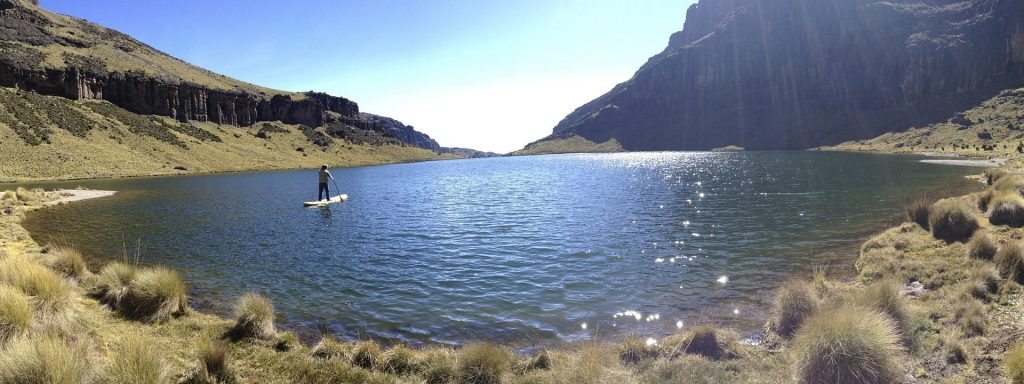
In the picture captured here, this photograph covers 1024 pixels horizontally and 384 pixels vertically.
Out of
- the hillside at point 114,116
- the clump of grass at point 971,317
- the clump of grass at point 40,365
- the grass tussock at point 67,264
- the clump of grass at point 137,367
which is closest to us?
the clump of grass at point 40,365

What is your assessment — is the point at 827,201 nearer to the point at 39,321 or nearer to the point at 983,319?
the point at 983,319

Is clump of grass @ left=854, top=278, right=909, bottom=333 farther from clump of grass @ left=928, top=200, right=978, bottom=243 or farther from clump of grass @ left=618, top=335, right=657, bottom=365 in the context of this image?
clump of grass @ left=928, top=200, right=978, bottom=243

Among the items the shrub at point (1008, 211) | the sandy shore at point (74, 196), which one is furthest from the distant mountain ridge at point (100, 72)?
the shrub at point (1008, 211)

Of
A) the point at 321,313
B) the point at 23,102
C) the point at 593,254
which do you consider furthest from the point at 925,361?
the point at 23,102

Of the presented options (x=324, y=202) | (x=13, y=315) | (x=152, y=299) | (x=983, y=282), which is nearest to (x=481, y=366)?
(x=13, y=315)

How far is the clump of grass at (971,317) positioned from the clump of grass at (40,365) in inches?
519

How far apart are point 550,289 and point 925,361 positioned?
27.9 feet

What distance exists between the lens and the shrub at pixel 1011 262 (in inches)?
378

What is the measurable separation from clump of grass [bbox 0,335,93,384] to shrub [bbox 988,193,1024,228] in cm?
2359

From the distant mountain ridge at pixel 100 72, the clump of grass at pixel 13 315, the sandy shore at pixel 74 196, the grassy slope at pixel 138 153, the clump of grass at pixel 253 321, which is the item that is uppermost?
the distant mountain ridge at pixel 100 72

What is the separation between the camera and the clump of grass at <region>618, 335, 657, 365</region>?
8391 millimetres

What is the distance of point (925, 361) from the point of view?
729 centimetres

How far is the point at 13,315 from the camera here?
22.9ft

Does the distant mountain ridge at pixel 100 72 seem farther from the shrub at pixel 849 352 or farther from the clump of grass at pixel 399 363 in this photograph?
the shrub at pixel 849 352
